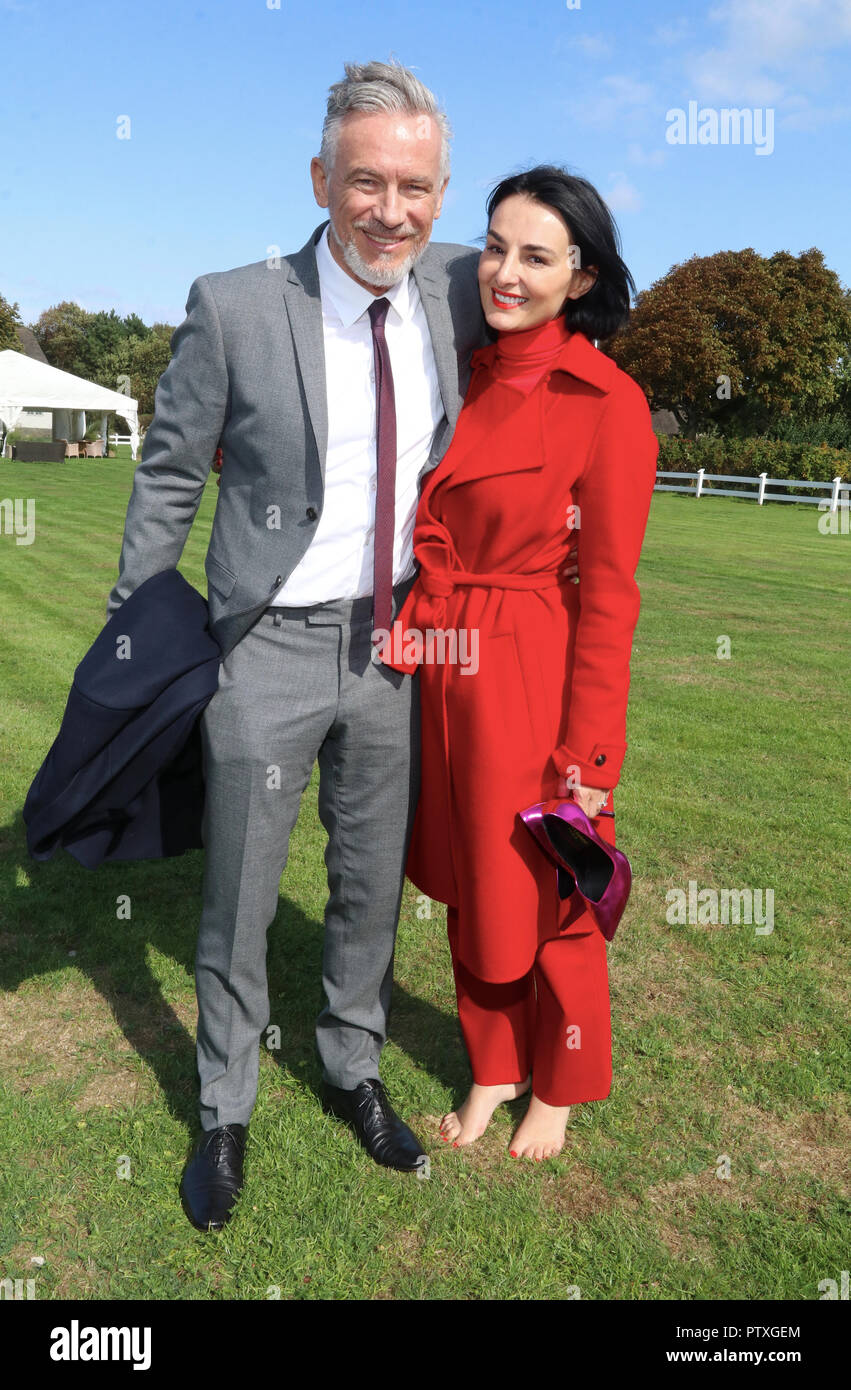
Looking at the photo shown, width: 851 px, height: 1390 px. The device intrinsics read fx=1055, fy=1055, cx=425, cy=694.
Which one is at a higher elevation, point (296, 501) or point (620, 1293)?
point (296, 501)

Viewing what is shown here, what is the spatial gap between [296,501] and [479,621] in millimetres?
561

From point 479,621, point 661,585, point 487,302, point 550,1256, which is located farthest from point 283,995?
point 661,585

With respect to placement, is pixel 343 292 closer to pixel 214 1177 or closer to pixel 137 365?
pixel 214 1177

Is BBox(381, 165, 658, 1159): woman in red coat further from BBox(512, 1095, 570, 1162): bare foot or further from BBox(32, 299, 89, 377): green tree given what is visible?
BBox(32, 299, 89, 377): green tree

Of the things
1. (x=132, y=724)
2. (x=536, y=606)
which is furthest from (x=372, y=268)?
(x=132, y=724)

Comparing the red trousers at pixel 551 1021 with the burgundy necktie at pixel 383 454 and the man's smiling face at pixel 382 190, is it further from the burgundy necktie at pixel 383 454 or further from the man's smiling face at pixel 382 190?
the man's smiling face at pixel 382 190

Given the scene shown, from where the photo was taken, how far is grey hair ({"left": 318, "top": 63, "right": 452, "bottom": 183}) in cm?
240

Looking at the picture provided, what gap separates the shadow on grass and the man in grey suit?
0.56m

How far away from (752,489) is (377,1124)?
34.3 m

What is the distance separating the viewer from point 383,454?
2.60m

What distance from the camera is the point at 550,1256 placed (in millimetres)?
2664

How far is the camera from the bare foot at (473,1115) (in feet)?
10.3

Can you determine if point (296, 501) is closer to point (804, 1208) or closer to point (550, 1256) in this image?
point (550, 1256)

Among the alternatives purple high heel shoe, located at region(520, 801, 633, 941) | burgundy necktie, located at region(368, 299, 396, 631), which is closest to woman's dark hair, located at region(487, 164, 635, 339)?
burgundy necktie, located at region(368, 299, 396, 631)
